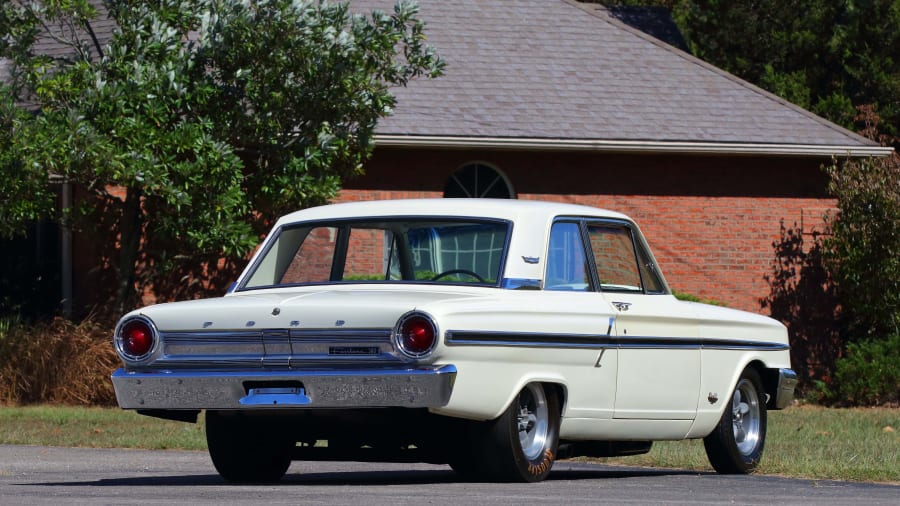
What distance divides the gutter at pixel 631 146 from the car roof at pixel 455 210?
37.1ft

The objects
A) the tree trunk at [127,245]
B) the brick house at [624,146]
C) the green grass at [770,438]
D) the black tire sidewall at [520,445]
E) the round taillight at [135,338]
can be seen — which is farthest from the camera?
the brick house at [624,146]

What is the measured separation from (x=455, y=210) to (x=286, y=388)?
1727mm

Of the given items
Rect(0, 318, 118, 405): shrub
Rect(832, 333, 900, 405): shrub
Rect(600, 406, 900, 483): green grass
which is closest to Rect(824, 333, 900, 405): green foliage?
Rect(832, 333, 900, 405): shrub

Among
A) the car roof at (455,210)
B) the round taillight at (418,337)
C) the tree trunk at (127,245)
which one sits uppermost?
the car roof at (455,210)

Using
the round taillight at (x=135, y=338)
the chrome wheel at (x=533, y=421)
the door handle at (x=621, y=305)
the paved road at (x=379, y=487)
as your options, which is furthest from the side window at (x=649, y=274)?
the round taillight at (x=135, y=338)

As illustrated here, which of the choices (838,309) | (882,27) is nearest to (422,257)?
(838,309)

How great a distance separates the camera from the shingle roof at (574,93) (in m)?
22.8

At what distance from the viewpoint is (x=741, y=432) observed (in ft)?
38.2

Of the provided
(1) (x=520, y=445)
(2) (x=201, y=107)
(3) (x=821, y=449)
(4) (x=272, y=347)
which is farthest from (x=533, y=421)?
(2) (x=201, y=107)

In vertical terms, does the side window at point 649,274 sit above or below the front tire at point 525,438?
above

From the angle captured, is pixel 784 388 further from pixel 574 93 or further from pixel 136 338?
pixel 574 93

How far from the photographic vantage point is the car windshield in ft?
32.6

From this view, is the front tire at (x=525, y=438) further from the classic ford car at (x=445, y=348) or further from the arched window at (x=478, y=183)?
the arched window at (x=478, y=183)

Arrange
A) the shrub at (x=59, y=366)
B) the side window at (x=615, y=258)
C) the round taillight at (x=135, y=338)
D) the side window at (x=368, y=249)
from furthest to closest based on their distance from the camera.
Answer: the shrub at (x=59, y=366) < the side window at (x=615, y=258) < the side window at (x=368, y=249) < the round taillight at (x=135, y=338)
